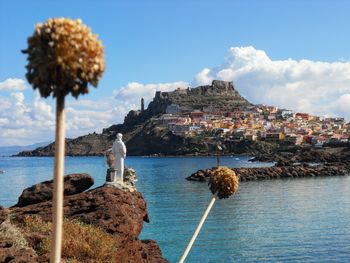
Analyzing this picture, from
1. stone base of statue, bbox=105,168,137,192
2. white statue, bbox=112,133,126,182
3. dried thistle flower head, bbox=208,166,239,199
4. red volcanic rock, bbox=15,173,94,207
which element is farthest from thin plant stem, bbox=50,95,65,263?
red volcanic rock, bbox=15,173,94,207

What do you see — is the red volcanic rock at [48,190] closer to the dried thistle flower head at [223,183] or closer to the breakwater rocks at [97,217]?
Answer: the breakwater rocks at [97,217]

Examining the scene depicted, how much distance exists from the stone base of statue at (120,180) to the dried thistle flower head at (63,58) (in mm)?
14550

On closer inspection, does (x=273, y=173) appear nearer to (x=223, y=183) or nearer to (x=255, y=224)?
(x=255, y=224)

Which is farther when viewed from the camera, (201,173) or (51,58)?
(201,173)

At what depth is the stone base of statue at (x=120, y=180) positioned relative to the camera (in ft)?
60.4

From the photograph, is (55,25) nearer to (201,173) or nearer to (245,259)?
(245,259)

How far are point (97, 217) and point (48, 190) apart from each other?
13.5 ft

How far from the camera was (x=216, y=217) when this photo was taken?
37562 mm

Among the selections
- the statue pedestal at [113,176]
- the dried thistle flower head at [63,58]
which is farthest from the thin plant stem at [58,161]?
the statue pedestal at [113,176]

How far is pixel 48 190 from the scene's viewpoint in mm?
19250

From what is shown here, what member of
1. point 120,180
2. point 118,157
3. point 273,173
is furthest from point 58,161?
point 273,173

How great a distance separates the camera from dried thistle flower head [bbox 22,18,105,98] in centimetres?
372

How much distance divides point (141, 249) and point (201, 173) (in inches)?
2447

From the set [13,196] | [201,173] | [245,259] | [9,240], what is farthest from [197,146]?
[9,240]
